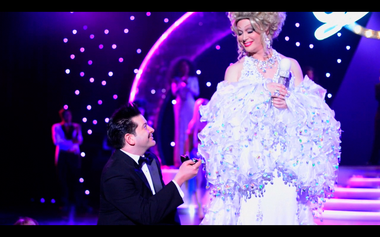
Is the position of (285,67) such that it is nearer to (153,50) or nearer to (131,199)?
(131,199)

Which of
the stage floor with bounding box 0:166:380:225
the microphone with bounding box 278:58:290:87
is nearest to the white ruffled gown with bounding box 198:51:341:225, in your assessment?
the microphone with bounding box 278:58:290:87

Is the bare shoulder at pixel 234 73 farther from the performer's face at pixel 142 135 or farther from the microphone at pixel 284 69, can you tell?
the performer's face at pixel 142 135

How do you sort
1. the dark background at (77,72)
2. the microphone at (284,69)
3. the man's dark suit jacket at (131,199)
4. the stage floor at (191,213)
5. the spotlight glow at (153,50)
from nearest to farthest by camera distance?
1. the man's dark suit jacket at (131,199)
2. the microphone at (284,69)
3. the stage floor at (191,213)
4. the dark background at (77,72)
5. the spotlight glow at (153,50)

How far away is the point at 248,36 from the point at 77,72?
365 cm

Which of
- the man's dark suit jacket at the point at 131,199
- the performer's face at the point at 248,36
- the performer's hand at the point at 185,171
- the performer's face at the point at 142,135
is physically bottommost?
the man's dark suit jacket at the point at 131,199

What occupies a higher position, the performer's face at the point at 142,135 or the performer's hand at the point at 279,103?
the performer's hand at the point at 279,103

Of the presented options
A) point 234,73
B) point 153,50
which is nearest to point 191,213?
point 153,50

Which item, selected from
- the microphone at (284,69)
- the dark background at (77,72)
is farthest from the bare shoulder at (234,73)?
the dark background at (77,72)

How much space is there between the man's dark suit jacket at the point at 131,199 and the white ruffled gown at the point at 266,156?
338 mm

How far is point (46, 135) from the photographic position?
6066mm

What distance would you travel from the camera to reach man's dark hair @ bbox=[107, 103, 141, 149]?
2.34 m

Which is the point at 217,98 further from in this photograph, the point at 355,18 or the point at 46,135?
the point at 46,135

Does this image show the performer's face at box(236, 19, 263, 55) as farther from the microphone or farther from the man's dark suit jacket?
the man's dark suit jacket

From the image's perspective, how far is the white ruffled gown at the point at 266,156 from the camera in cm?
229
